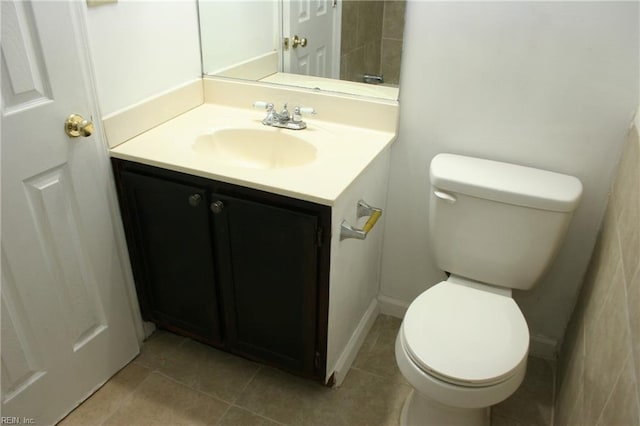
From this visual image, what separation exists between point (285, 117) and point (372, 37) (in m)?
0.40

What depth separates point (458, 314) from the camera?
1.47 meters

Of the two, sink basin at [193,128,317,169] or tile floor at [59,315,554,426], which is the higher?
sink basin at [193,128,317,169]

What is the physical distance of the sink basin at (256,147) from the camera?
1710 mm

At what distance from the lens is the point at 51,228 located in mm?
1404

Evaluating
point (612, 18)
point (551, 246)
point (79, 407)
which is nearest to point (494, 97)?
point (612, 18)

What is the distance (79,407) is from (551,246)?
5.32 ft

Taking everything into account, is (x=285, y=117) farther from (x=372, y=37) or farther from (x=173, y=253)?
(x=173, y=253)

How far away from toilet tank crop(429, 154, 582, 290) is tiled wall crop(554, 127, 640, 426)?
0.15 m

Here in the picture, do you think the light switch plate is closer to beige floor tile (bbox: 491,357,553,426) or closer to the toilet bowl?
the toilet bowl

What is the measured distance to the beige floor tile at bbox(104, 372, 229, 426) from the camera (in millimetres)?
1623

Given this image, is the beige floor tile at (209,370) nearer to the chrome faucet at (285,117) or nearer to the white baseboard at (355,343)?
the white baseboard at (355,343)

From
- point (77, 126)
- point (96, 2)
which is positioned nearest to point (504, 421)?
point (77, 126)

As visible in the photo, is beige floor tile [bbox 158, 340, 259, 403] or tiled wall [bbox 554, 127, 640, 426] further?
beige floor tile [bbox 158, 340, 259, 403]

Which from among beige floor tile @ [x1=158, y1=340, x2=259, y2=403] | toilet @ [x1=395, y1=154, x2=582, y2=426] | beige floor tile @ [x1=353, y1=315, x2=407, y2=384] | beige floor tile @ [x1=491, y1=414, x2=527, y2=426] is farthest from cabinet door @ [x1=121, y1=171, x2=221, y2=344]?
beige floor tile @ [x1=491, y1=414, x2=527, y2=426]
